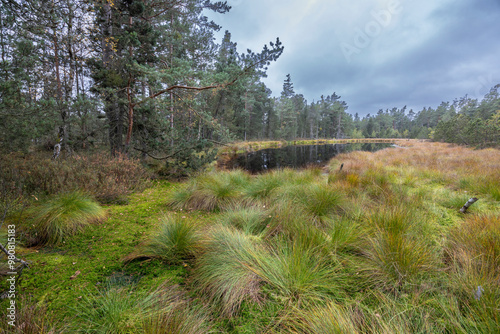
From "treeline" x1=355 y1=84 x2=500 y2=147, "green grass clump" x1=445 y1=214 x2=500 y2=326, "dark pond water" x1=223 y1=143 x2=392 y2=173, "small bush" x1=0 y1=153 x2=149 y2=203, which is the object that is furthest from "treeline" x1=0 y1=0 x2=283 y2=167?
"treeline" x1=355 y1=84 x2=500 y2=147

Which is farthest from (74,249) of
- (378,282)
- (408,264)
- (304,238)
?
(408,264)

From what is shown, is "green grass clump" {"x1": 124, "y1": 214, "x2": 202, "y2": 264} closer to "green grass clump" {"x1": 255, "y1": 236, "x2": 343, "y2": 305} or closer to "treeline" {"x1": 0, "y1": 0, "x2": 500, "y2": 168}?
"green grass clump" {"x1": 255, "y1": 236, "x2": 343, "y2": 305}

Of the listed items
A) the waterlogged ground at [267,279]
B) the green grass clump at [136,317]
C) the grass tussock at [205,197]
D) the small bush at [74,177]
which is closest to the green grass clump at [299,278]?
the waterlogged ground at [267,279]

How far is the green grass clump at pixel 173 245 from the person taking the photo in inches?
96.0

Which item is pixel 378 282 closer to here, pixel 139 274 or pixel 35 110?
pixel 139 274

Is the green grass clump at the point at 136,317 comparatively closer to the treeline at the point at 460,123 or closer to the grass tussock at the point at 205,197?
the grass tussock at the point at 205,197

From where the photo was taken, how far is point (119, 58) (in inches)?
223

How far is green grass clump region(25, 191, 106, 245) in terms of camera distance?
2.73 m

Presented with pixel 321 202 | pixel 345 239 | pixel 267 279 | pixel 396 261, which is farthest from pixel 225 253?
pixel 321 202

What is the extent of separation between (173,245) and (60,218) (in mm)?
1878

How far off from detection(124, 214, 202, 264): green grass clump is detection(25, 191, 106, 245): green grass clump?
1.31 metres

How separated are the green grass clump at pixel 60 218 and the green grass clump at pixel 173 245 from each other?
51.7 inches

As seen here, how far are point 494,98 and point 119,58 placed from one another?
7683cm

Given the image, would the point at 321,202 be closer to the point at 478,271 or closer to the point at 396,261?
the point at 396,261
